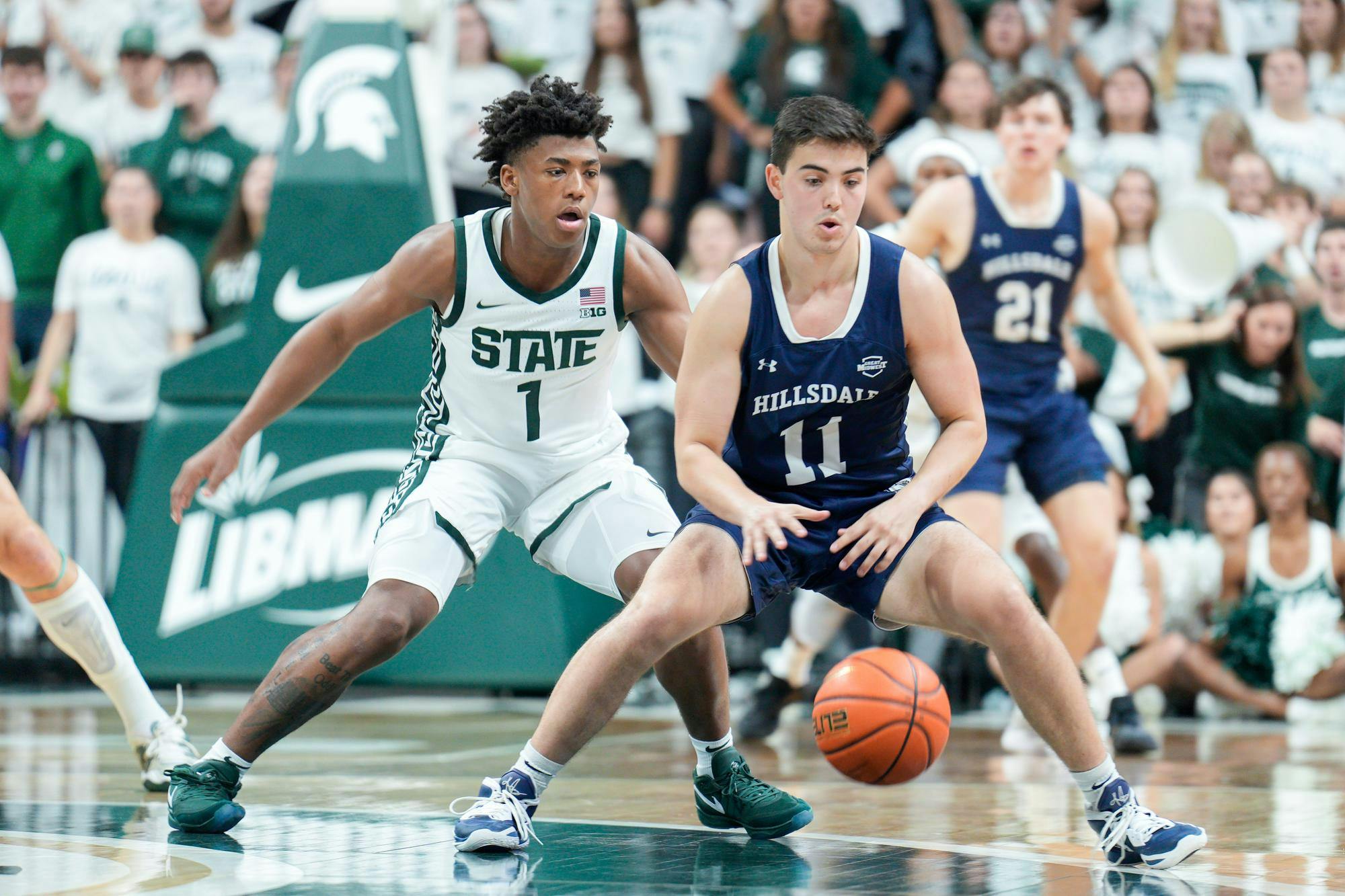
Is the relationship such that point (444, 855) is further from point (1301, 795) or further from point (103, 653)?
point (1301, 795)

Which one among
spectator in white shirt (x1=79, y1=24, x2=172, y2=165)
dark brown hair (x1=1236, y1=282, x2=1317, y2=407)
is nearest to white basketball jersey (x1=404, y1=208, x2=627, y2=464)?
dark brown hair (x1=1236, y1=282, x2=1317, y2=407)

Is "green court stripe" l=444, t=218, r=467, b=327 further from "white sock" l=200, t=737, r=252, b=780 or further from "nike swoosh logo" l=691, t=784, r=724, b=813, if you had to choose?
"nike swoosh logo" l=691, t=784, r=724, b=813

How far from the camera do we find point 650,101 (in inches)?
447

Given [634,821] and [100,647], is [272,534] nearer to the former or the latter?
[100,647]

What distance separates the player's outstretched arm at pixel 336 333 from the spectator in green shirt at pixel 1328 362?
5.95 metres

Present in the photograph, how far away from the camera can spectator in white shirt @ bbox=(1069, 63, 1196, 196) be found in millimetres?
10938

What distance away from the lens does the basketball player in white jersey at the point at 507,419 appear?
517cm

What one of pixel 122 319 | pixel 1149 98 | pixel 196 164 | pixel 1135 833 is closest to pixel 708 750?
pixel 1135 833

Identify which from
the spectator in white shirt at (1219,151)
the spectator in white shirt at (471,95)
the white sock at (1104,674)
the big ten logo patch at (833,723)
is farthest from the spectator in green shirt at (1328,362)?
the big ten logo patch at (833,723)

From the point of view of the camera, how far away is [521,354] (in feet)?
18.0

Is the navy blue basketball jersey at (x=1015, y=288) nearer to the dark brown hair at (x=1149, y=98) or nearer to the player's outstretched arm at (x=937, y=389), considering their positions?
the player's outstretched arm at (x=937, y=389)

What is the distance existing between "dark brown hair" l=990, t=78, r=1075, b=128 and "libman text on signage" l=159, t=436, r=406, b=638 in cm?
347

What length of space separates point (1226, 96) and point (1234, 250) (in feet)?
6.28

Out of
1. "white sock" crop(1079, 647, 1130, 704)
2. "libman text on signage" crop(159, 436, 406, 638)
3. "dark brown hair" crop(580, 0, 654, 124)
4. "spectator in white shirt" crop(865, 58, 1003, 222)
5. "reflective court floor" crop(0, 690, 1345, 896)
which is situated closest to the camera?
"reflective court floor" crop(0, 690, 1345, 896)
